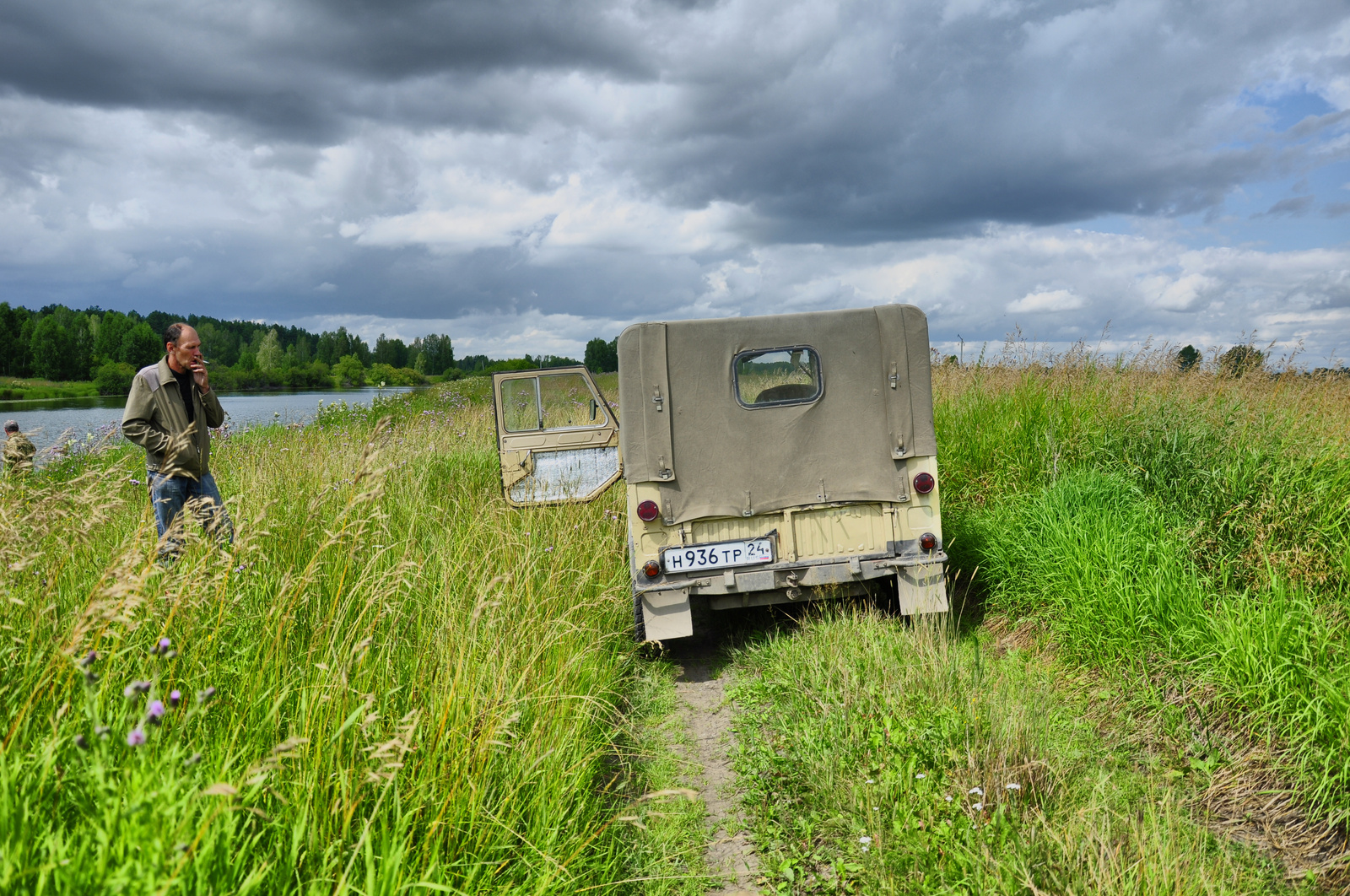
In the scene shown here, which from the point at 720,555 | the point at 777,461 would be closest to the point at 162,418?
the point at 720,555

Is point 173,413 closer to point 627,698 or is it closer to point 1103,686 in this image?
point 627,698

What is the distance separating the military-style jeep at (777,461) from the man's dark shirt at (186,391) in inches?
A: 139

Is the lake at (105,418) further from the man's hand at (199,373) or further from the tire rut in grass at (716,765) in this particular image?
the tire rut in grass at (716,765)

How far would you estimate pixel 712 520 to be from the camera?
213 inches

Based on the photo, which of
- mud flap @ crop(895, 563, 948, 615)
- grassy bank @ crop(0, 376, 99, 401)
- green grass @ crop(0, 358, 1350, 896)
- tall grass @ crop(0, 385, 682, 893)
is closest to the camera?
tall grass @ crop(0, 385, 682, 893)

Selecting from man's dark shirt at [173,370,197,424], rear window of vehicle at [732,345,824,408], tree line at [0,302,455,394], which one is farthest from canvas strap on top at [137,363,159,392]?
tree line at [0,302,455,394]

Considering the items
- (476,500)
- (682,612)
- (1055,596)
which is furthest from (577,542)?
(1055,596)

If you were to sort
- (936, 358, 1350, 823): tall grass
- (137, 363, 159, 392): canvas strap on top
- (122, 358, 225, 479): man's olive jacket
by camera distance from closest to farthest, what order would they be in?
(936, 358, 1350, 823): tall grass
(122, 358, 225, 479): man's olive jacket
(137, 363, 159, 392): canvas strap on top

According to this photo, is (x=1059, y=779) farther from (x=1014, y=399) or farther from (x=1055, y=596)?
(x=1014, y=399)

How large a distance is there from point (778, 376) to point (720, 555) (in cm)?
137

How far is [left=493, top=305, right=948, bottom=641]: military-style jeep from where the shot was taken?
17.5 ft

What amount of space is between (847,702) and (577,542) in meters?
2.83

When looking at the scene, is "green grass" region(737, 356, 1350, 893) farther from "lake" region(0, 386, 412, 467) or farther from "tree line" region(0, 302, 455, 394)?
"tree line" region(0, 302, 455, 394)

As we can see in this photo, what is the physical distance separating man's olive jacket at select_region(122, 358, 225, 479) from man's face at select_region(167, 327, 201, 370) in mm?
67
